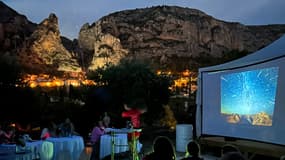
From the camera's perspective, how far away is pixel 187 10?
66688 mm

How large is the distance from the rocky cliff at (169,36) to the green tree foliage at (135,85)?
2431cm

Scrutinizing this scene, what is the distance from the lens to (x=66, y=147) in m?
9.50

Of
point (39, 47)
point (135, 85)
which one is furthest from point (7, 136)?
point (39, 47)

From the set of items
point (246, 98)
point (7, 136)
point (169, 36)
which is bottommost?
point (7, 136)

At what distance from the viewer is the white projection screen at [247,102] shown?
27.8 ft

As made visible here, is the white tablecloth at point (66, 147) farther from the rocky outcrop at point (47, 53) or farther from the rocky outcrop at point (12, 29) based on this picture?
the rocky outcrop at point (12, 29)

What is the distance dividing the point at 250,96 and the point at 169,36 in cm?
4808

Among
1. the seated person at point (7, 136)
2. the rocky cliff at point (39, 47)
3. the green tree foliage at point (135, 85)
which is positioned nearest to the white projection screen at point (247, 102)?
the seated person at point (7, 136)

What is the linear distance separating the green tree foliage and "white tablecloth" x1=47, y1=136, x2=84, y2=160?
7975mm

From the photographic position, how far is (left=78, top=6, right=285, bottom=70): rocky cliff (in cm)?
4922

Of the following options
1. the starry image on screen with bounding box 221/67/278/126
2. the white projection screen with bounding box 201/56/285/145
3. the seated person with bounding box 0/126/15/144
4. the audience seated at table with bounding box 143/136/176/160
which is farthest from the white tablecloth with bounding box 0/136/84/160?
the audience seated at table with bounding box 143/136/176/160

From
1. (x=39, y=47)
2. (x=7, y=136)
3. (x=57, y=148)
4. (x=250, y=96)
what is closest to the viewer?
(x=7, y=136)

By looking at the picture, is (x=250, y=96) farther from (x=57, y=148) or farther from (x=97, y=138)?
(x=57, y=148)

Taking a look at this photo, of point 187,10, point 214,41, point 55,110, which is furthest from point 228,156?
point 187,10
